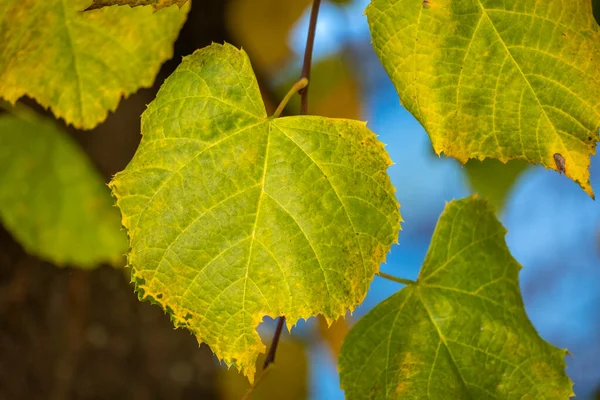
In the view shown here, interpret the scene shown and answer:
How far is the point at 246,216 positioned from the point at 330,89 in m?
1.07

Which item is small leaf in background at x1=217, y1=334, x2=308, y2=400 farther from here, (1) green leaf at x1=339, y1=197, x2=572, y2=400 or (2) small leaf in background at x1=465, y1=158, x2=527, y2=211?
(1) green leaf at x1=339, y1=197, x2=572, y2=400

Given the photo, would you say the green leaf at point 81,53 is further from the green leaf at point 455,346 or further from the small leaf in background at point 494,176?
the small leaf in background at point 494,176

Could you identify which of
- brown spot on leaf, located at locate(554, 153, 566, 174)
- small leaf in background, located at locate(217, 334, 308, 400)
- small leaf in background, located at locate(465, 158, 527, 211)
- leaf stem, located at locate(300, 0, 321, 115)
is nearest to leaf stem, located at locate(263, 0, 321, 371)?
leaf stem, located at locate(300, 0, 321, 115)

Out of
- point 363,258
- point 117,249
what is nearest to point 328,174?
point 363,258

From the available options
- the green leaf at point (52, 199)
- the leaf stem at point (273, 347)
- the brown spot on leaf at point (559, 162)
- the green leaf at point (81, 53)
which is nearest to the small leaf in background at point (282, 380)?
the green leaf at point (52, 199)

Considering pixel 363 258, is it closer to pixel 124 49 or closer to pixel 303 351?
pixel 124 49

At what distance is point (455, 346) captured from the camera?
2.19ft

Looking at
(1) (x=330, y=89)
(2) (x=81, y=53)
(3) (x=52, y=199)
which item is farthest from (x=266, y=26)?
(2) (x=81, y=53)

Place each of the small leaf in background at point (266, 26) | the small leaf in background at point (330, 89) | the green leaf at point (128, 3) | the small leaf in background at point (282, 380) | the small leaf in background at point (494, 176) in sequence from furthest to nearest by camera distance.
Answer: the small leaf in background at point (282, 380) → the small leaf in background at point (330, 89) → the small leaf in background at point (266, 26) → the small leaf in background at point (494, 176) → the green leaf at point (128, 3)

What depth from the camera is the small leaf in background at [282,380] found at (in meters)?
1.63

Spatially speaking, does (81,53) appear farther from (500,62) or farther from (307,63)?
(500,62)

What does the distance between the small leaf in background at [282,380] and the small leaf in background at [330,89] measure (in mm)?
645

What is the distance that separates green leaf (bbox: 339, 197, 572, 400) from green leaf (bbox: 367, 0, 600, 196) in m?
0.22

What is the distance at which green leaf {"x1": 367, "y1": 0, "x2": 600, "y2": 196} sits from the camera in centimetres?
52
